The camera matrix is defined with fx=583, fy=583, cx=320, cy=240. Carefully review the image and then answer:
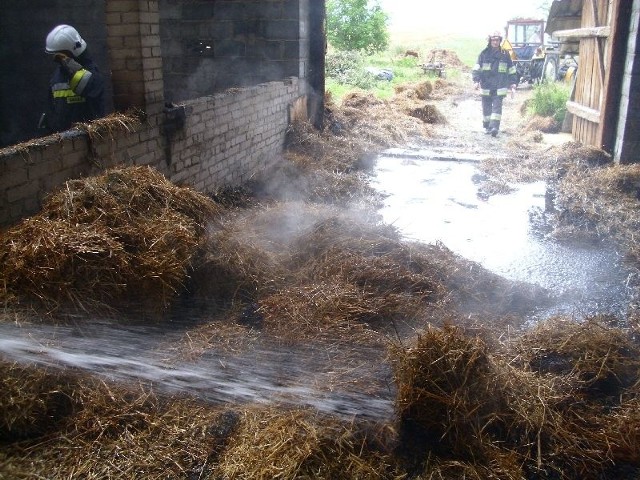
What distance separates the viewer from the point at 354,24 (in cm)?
2842

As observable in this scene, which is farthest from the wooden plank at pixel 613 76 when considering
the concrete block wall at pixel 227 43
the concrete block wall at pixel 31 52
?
the concrete block wall at pixel 31 52

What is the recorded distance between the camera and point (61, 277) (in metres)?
3.84

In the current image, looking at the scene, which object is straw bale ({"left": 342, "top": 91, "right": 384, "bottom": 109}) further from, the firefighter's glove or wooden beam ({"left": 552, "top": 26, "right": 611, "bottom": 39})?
the firefighter's glove

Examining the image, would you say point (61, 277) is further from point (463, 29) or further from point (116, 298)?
point (463, 29)

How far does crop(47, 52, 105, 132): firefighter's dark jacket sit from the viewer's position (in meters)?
5.82

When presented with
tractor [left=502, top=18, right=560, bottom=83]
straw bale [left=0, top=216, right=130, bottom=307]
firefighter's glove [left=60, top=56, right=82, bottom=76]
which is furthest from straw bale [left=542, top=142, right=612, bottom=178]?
tractor [left=502, top=18, right=560, bottom=83]

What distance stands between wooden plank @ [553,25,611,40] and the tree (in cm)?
1646

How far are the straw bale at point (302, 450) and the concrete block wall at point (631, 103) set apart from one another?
7854 millimetres

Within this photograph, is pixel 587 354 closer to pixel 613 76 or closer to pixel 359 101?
pixel 613 76

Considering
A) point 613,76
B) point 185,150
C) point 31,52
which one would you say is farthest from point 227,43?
point 613,76

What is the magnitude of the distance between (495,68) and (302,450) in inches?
505

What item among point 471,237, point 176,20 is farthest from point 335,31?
point 471,237

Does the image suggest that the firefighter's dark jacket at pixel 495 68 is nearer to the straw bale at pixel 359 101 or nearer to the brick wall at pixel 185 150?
the straw bale at pixel 359 101

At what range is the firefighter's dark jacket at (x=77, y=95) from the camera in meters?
5.82
